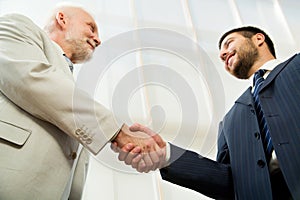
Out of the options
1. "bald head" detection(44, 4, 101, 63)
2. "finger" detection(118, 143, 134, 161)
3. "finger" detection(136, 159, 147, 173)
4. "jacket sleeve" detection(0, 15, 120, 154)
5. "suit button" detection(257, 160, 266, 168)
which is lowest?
"suit button" detection(257, 160, 266, 168)

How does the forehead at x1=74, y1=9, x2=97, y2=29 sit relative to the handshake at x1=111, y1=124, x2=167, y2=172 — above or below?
above

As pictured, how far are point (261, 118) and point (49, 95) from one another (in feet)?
2.39

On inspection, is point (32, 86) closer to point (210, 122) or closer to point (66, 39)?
point (66, 39)

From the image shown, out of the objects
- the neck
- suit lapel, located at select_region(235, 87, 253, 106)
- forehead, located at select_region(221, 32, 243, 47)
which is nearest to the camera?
suit lapel, located at select_region(235, 87, 253, 106)

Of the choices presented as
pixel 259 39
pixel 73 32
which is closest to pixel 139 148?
pixel 73 32

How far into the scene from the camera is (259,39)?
60.8 inches

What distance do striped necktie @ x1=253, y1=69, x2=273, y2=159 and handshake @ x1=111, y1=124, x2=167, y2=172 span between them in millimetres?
338

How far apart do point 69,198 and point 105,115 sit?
1.03ft

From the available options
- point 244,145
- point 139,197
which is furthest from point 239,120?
point 139,197

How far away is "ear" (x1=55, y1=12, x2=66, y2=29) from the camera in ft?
4.24

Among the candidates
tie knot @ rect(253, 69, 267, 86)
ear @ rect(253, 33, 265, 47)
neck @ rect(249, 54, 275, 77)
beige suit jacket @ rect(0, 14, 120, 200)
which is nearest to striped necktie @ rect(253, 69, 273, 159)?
tie knot @ rect(253, 69, 267, 86)

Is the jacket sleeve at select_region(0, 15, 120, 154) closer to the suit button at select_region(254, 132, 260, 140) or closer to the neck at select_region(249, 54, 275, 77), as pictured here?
the suit button at select_region(254, 132, 260, 140)

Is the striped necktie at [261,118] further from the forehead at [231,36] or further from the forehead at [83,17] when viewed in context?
the forehead at [83,17]

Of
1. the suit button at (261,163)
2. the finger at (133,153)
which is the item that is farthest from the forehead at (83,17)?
the suit button at (261,163)
